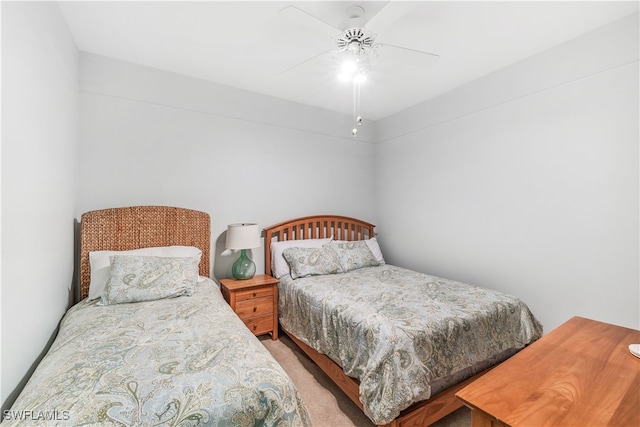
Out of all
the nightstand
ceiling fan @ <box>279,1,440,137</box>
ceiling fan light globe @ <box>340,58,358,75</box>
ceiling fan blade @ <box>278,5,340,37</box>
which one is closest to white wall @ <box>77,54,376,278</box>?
the nightstand

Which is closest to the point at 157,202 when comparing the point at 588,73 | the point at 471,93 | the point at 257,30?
the point at 257,30

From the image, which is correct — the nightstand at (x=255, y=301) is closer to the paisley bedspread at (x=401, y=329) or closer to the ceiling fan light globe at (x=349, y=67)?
the paisley bedspread at (x=401, y=329)

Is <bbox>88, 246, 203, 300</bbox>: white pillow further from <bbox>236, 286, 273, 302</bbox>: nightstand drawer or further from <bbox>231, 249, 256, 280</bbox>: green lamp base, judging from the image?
<bbox>236, 286, 273, 302</bbox>: nightstand drawer

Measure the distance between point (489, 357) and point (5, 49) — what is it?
3019 mm

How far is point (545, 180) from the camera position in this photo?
227cm

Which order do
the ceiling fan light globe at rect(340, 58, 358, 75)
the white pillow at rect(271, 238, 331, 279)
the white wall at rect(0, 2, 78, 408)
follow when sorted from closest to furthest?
the white wall at rect(0, 2, 78, 408) < the ceiling fan light globe at rect(340, 58, 358, 75) < the white pillow at rect(271, 238, 331, 279)

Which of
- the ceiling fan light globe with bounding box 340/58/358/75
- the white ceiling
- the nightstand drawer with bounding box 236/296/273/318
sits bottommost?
the nightstand drawer with bounding box 236/296/273/318

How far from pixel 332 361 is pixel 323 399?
26 cm

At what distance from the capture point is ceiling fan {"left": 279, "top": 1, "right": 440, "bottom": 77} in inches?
55.8

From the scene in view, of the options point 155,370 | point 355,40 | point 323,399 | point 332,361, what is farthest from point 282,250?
point 355,40

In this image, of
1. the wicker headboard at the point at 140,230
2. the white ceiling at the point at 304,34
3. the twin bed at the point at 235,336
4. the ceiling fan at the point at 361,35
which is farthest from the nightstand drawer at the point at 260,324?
the white ceiling at the point at 304,34

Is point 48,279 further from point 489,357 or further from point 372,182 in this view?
point 372,182

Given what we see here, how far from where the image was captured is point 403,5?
130cm

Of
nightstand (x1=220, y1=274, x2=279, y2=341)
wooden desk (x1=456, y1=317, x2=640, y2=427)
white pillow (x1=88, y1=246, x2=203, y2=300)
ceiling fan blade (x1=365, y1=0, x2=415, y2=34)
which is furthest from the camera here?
nightstand (x1=220, y1=274, x2=279, y2=341)
